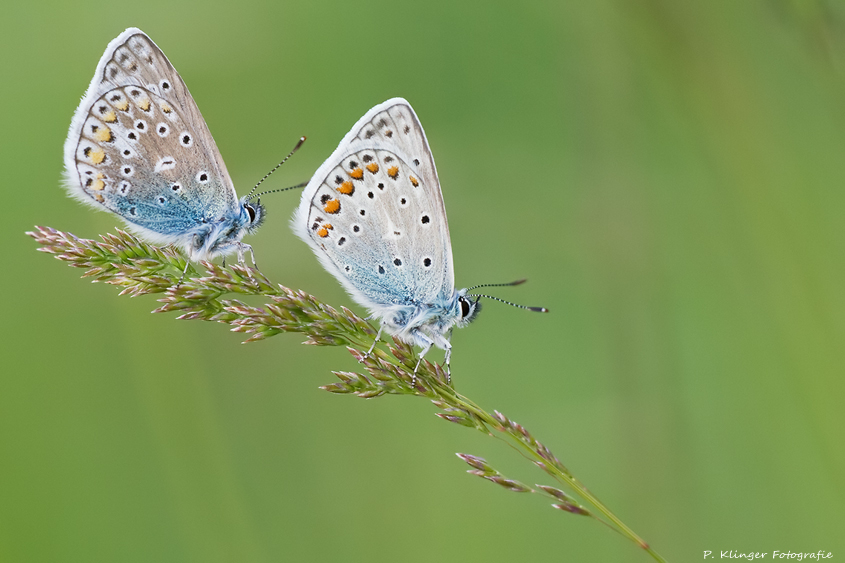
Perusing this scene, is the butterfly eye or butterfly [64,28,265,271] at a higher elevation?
butterfly [64,28,265,271]

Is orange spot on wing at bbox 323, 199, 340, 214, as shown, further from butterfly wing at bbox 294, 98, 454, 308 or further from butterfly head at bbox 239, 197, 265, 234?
butterfly head at bbox 239, 197, 265, 234

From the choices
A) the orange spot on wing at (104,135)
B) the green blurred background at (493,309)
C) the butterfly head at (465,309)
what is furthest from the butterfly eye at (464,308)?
the orange spot on wing at (104,135)

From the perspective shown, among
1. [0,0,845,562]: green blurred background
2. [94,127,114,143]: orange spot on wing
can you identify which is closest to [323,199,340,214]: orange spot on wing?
[0,0,845,562]: green blurred background

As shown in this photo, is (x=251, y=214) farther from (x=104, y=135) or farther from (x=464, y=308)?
(x=464, y=308)

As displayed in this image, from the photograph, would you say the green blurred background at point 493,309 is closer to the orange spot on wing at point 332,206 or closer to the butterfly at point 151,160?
the butterfly at point 151,160

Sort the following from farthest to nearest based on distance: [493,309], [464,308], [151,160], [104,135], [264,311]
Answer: [493,309], [151,160], [104,135], [464,308], [264,311]

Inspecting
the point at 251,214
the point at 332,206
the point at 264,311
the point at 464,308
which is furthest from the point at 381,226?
the point at 264,311

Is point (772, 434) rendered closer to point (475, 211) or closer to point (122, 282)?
point (475, 211)

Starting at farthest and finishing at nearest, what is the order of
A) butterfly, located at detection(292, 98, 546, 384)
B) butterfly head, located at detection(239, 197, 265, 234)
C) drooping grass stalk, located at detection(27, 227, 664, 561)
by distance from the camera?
butterfly head, located at detection(239, 197, 265, 234) → butterfly, located at detection(292, 98, 546, 384) → drooping grass stalk, located at detection(27, 227, 664, 561)
